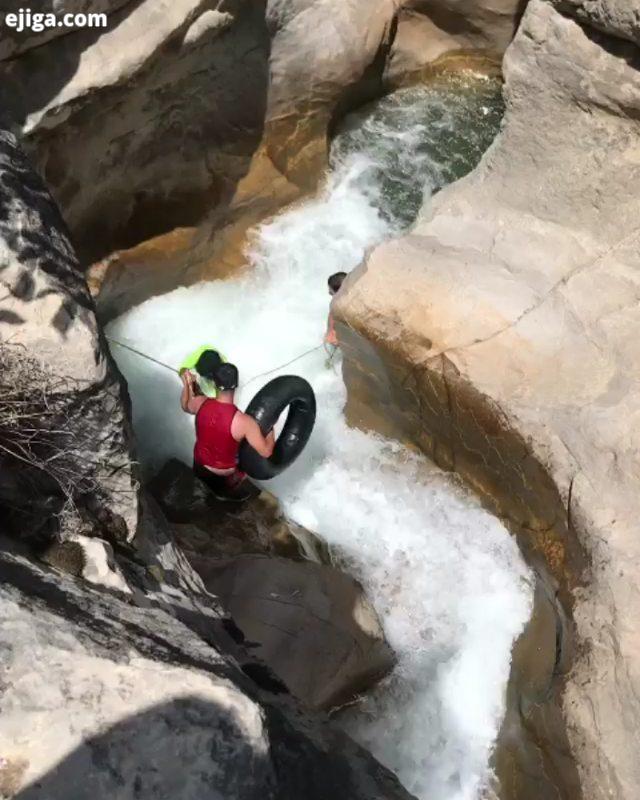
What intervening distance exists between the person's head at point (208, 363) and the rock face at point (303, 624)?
3.64 ft

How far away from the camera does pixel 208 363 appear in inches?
181

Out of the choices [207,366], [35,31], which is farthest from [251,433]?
[35,31]

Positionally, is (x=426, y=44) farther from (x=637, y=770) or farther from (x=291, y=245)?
(x=637, y=770)

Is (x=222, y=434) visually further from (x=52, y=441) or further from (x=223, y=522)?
(x=52, y=441)

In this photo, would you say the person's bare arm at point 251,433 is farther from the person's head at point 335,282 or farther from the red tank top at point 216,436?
the person's head at point 335,282

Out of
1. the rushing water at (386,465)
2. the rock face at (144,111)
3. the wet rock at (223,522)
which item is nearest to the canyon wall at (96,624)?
the wet rock at (223,522)

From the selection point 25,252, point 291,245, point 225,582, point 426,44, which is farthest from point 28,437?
point 426,44

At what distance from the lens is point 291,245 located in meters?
6.79

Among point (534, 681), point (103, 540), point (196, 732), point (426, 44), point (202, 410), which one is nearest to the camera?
point (196, 732)

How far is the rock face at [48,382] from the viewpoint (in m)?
2.95

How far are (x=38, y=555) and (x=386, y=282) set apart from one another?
9.01 feet

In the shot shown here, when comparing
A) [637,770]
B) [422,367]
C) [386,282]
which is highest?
[386,282]

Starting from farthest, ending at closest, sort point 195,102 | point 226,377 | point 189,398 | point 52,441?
1. point 195,102
2. point 189,398
3. point 226,377
4. point 52,441

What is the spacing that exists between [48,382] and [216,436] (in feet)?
5.45
